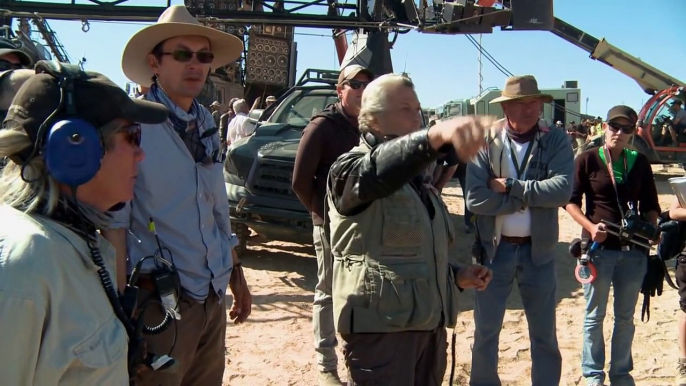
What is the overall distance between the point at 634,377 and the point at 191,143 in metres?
3.56

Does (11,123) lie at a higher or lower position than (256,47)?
lower

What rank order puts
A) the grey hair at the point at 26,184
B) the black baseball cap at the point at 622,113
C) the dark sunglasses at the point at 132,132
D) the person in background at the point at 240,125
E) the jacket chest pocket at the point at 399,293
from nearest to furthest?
the grey hair at the point at 26,184
the dark sunglasses at the point at 132,132
the jacket chest pocket at the point at 399,293
the black baseball cap at the point at 622,113
the person in background at the point at 240,125

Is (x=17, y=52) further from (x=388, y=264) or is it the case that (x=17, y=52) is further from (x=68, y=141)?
(x=388, y=264)

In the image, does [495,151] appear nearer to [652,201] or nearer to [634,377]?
[652,201]

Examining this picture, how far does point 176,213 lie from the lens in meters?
2.26

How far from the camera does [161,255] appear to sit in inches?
87.1

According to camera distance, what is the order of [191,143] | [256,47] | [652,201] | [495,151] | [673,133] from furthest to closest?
[256,47], [673,133], [652,201], [495,151], [191,143]

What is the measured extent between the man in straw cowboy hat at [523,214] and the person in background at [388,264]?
1.28 meters

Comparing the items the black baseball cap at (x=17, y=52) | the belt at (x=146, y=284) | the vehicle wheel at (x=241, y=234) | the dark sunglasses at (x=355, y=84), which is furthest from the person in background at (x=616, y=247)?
the vehicle wheel at (x=241, y=234)

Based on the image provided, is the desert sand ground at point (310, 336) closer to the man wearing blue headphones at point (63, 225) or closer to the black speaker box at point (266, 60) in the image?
the man wearing blue headphones at point (63, 225)

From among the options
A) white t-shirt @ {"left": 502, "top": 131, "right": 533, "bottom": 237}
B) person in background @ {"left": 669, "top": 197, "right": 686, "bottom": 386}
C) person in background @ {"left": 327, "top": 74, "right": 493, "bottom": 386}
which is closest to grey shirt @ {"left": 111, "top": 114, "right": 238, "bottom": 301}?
person in background @ {"left": 327, "top": 74, "right": 493, "bottom": 386}

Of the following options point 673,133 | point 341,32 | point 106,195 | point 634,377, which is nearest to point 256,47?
point 341,32

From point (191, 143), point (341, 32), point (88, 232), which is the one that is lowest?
point (88, 232)

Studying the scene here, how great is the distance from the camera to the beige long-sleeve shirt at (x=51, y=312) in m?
1.09
